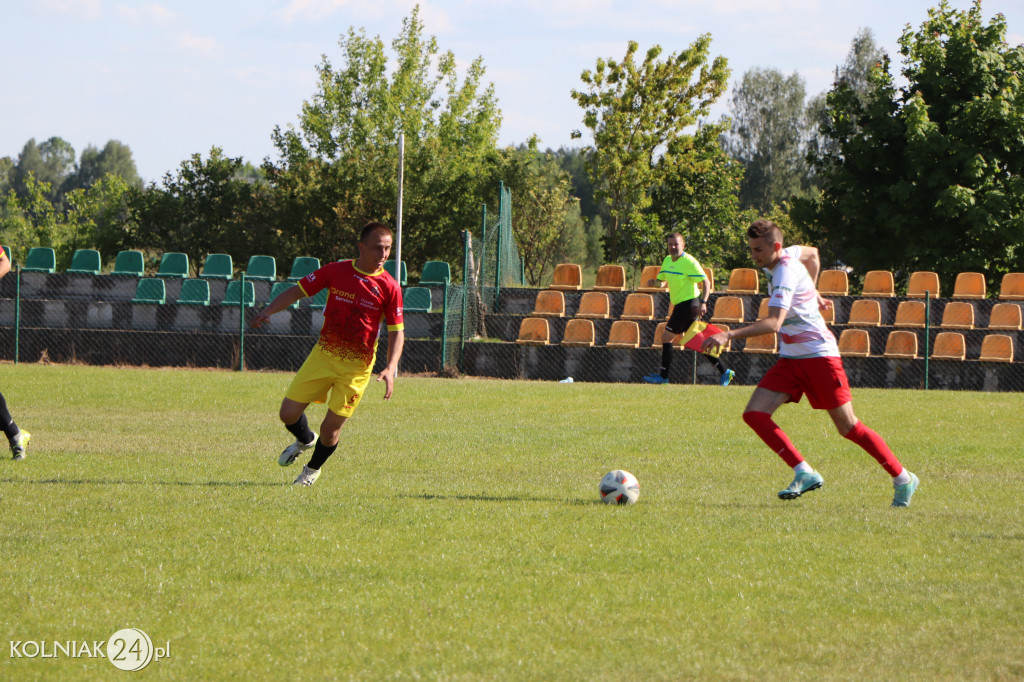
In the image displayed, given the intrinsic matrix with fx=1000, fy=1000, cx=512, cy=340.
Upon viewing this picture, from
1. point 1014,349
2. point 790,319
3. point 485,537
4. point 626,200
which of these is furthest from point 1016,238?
point 485,537

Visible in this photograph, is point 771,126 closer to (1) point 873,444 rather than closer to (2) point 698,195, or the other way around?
(2) point 698,195

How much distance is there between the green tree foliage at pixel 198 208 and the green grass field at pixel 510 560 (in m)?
25.2

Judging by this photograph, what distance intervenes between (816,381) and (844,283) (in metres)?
17.5

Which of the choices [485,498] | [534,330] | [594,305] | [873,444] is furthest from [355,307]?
[594,305]

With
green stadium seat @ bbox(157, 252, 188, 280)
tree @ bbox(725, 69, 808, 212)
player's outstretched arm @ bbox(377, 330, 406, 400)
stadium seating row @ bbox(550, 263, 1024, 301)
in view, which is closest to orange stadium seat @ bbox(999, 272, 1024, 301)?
stadium seating row @ bbox(550, 263, 1024, 301)

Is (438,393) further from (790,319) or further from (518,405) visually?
(790,319)

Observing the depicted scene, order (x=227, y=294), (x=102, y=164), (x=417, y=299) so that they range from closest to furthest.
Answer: (x=417, y=299), (x=227, y=294), (x=102, y=164)

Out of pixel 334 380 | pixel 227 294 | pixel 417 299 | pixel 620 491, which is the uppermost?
pixel 417 299

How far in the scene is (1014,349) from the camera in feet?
66.8

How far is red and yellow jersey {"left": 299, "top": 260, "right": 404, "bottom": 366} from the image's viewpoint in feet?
24.7

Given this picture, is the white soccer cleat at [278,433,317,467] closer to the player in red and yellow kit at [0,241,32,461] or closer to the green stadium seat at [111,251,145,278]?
the player in red and yellow kit at [0,241,32,461]

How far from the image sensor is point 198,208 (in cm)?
3547

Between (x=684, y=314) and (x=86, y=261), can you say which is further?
(x=86, y=261)

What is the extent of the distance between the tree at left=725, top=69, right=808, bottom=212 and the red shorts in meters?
69.5
